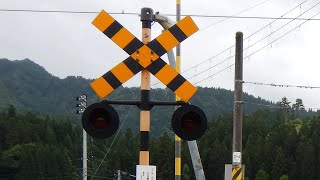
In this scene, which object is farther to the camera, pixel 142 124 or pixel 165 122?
pixel 165 122

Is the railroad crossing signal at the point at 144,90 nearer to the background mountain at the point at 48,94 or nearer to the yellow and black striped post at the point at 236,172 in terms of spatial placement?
the yellow and black striped post at the point at 236,172

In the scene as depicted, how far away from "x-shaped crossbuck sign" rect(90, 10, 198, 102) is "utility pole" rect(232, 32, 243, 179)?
7145 mm

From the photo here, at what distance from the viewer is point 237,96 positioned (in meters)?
12.5

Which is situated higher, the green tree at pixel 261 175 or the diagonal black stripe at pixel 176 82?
the diagonal black stripe at pixel 176 82

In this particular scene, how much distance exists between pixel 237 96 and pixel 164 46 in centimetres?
730

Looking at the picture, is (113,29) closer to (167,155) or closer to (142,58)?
(142,58)

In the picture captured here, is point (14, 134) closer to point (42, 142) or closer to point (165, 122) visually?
point (42, 142)

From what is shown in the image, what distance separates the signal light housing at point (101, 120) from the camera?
17.5 feet

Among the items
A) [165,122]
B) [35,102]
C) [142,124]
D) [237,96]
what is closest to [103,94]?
[142,124]

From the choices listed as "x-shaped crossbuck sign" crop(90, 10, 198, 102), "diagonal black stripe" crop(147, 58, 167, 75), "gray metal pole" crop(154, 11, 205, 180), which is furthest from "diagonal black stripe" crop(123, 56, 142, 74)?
"gray metal pole" crop(154, 11, 205, 180)

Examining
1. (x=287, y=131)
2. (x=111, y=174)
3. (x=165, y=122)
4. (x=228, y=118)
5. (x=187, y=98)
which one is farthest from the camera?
(x=165, y=122)

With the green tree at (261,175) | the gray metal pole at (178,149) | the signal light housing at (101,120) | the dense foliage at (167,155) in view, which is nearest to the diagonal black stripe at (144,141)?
the signal light housing at (101,120)

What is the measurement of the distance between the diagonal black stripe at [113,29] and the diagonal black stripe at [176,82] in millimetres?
681

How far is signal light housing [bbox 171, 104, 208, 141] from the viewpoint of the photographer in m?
5.25
